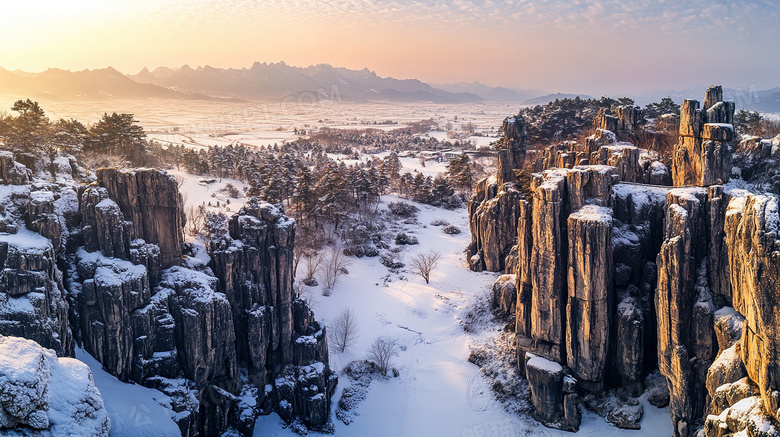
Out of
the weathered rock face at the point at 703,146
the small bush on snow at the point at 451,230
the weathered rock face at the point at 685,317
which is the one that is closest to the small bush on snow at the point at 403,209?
the small bush on snow at the point at 451,230

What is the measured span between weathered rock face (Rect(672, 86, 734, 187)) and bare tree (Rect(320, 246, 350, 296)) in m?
28.4

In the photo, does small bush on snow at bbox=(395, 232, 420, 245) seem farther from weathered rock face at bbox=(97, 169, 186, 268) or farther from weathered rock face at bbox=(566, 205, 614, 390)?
weathered rock face at bbox=(97, 169, 186, 268)

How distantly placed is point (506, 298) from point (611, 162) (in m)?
12.4

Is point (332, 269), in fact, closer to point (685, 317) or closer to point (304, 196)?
point (304, 196)

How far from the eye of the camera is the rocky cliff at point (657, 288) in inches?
656

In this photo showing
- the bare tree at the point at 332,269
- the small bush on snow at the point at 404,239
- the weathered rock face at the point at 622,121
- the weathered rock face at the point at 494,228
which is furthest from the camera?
the small bush on snow at the point at 404,239

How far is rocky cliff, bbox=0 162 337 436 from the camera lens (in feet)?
70.2

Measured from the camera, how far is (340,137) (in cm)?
15650

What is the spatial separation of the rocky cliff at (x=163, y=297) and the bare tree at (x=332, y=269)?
1294 cm

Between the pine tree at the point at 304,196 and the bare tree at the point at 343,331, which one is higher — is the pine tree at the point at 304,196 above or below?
above

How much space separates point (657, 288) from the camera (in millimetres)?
23359

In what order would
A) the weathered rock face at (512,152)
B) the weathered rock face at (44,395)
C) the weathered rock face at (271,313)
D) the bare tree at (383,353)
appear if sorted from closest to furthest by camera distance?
1. the weathered rock face at (44,395)
2. the weathered rock face at (271,313)
3. the bare tree at (383,353)
4. the weathered rock face at (512,152)

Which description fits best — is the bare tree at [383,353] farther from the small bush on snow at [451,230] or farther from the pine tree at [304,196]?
the small bush on snow at [451,230]

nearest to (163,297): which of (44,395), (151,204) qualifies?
(151,204)
